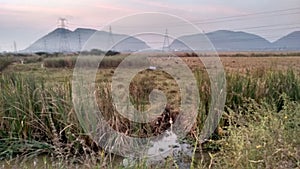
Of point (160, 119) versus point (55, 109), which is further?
point (160, 119)

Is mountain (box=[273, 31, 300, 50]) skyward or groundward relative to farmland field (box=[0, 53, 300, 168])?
skyward

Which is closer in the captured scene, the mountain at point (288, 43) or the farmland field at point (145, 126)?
the farmland field at point (145, 126)

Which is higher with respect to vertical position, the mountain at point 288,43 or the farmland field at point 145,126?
the mountain at point 288,43

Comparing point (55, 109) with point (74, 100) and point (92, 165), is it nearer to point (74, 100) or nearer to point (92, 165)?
point (74, 100)

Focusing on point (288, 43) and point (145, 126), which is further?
point (288, 43)

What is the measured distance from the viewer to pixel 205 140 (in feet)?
12.7

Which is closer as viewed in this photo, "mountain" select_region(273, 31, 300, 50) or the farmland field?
the farmland field

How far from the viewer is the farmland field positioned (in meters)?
2.57

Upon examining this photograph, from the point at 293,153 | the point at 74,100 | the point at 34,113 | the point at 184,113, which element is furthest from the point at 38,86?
the point at 293,153

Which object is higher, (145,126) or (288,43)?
(288,43)

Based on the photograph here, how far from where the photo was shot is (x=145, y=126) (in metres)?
4.09

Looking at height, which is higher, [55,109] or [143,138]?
[55,109]

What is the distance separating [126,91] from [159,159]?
1.60 m

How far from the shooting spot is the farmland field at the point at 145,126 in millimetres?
2572
